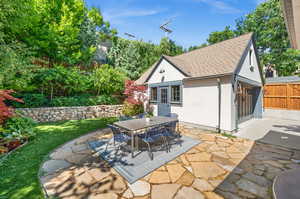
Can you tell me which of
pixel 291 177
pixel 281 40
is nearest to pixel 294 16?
pixel 291 177

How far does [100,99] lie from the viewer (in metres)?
11.3

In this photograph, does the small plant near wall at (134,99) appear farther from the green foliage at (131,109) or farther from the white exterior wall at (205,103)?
the white exterior wall at (205,103)

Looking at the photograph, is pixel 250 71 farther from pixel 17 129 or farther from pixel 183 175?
pixel 17 129

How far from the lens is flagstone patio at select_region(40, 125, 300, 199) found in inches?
103

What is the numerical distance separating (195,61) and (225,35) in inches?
884

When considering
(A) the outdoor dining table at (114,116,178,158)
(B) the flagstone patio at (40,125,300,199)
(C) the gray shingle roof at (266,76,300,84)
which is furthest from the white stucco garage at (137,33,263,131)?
Answer: (A) the outdoor dining table at (114,116,178,158)

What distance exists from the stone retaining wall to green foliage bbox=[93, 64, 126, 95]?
170 cm

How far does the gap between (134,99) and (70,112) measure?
199 inches

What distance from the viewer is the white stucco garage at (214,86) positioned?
6648 mm

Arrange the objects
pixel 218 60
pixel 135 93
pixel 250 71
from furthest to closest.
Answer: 1. pixel 135 93
2. pixel 250 71
3. pixel 218 60

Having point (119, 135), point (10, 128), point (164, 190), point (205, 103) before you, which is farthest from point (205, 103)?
point (10, 128)

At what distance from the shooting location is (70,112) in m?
9.69

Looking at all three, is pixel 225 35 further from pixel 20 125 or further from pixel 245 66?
pixel 20 125

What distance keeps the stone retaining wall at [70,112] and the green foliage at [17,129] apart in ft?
8.86
